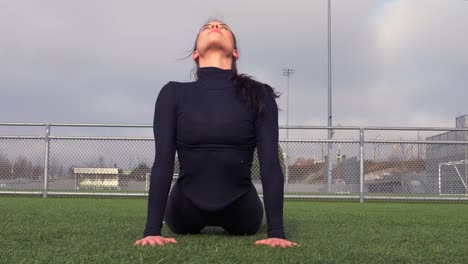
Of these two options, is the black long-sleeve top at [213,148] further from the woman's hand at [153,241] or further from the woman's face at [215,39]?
the woman's face at [215,39]

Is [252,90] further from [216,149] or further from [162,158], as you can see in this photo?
[162,158]

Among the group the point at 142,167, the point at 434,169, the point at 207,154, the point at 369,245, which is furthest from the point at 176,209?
the point at 434,169

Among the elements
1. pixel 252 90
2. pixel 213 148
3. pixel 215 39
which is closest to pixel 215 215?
pixel 213 148

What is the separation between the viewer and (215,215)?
262cm

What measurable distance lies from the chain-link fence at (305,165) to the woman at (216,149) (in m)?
6.66

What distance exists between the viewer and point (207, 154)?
8.27 ft

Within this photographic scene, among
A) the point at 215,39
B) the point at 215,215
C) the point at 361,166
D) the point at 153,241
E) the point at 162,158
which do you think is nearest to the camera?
the point at 153,241

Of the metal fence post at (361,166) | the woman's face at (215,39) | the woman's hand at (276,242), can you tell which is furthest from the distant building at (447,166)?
the woman's hand at (276,242)

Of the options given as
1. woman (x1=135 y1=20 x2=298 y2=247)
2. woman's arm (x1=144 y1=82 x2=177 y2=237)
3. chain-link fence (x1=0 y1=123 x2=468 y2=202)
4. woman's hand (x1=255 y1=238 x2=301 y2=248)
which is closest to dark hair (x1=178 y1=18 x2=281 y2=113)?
woman (x1=135 y1=20 x2=298 y2=247)

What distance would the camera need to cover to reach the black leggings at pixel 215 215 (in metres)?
2.62

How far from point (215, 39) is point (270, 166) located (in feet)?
2.64

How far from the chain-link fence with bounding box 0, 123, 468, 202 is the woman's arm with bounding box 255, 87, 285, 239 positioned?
6682mm

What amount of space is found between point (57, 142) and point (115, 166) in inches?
48.3

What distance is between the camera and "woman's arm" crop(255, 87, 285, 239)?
2449mm
